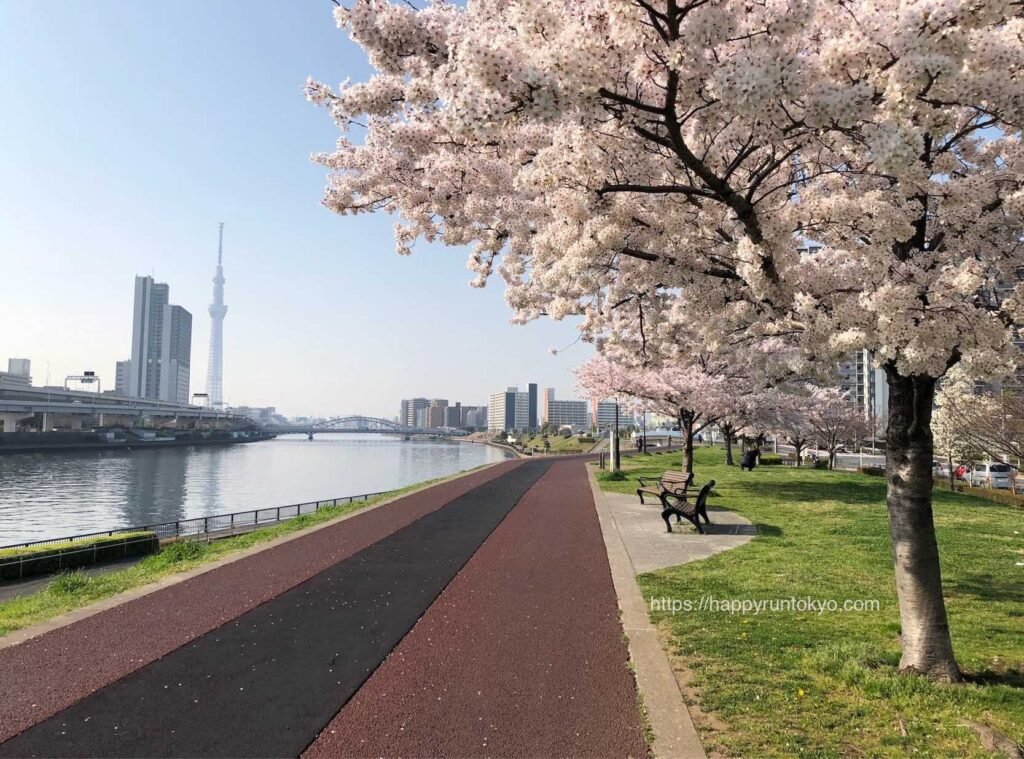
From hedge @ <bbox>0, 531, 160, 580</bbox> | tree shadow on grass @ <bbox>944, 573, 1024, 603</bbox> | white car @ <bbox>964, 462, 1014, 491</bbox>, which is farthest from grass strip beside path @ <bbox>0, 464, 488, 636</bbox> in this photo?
white car @ <bbox>964, 462, 1014, 491</bbox>

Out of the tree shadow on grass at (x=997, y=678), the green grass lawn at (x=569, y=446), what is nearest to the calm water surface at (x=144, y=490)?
the green grass lawn at (x=569, y=446)

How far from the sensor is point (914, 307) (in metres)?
4.65

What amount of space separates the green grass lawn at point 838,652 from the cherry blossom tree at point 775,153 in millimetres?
590

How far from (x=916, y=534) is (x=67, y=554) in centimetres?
1738

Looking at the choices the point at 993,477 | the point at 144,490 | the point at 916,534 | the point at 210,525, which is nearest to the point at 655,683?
the point at 916,534

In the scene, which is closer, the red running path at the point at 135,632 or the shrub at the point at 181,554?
the red running path at the point at 135,632

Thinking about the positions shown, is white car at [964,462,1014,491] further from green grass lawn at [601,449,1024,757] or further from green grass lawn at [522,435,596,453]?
green grass lawn at [522,435,596,453]

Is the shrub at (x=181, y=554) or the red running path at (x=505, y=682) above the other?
the red running path at (x=505, y=682)

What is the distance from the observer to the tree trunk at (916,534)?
501cm

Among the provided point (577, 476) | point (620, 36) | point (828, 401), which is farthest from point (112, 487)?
point (620, 36)

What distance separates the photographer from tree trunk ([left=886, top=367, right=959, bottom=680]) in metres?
5.01

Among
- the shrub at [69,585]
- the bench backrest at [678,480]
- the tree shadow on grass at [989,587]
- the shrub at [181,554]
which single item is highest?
the bench backrest at [678,480]

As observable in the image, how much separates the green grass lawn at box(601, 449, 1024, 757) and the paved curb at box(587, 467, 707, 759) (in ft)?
0.47

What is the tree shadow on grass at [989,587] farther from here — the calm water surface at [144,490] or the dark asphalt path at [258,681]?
the calm water surface at [144,490]
